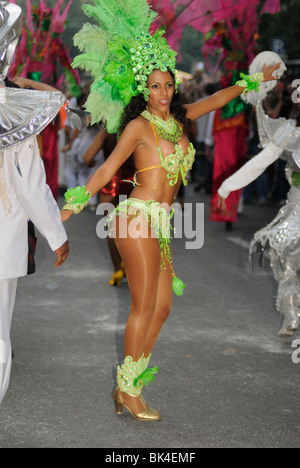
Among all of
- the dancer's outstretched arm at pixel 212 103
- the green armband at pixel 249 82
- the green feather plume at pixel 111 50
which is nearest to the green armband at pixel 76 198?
the green feather plume at pixel 111 50

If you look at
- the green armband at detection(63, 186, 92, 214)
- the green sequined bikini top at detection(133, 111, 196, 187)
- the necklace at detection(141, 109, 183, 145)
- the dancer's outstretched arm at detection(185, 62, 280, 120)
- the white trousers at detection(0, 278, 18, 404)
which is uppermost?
the dancer's outstretched arm at detection(185, 62, 280, 120)

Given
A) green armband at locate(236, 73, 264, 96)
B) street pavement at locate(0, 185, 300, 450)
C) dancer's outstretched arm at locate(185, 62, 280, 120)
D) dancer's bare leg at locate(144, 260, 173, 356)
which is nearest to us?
street pavement at locate(0, 185, 300, 450)

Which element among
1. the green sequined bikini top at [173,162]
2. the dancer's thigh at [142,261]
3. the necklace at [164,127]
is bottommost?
the dancer's thigh at [142,261]

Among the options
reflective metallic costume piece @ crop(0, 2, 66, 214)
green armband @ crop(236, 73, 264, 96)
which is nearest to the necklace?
reflective metallic costume piece @ crop(0, 2, 66, 214)

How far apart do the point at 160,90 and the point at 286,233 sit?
6.23ft

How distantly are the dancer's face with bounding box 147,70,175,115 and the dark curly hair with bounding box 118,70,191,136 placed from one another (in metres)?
0.07

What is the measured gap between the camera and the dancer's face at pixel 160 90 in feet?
13.4

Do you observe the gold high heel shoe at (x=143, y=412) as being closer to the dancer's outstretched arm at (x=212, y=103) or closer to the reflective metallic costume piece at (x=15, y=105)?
the reflective metallic costume piece at (x=15, y=105)

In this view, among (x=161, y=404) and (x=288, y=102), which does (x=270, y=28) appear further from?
(x=161, y=404)

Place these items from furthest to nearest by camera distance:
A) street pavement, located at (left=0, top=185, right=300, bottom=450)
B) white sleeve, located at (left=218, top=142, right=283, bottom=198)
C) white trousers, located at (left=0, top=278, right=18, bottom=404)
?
white sleeve, located at (left=218, top=142, right=283, bottom=198)
street pavement, located at (left=0, top=185, right=300, bottom=450)
white trousers, located at (left=0, top=278, right=18, bottom=404)

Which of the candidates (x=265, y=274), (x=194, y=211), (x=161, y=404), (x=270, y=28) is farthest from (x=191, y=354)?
(x=270, y=28)

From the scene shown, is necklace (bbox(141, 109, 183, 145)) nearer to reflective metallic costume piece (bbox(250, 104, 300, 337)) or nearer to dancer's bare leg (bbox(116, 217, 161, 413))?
dancer's bare leg (bbox(116, 217, 161, 413))

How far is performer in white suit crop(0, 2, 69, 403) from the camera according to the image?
12.2 ft

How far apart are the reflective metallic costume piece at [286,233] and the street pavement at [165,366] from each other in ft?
0.90
